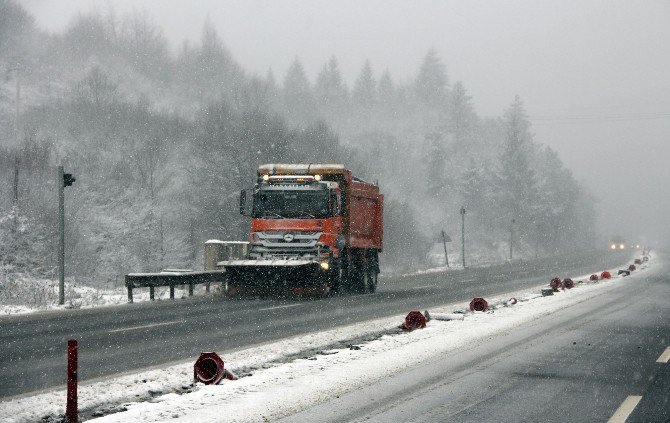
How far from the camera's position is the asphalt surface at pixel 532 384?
26.5 ft

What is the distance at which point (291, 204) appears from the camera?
26.3 m

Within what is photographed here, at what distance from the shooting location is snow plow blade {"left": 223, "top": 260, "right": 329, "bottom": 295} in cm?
2495

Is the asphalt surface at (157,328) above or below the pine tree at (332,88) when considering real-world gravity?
below

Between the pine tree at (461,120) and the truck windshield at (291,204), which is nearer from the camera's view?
the truck windshield at (291,204)

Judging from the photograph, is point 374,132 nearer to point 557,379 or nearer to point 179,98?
point 179,98

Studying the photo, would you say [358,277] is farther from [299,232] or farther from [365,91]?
[365,91]

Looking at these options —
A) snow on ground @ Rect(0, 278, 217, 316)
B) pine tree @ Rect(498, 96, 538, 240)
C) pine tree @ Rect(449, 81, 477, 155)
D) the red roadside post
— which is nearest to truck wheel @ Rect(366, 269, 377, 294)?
snow on ground @ Rect(0, 278, 217, 316)

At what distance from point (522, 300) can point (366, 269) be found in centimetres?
610

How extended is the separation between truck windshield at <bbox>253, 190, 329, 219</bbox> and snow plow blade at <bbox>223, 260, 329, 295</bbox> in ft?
5.62

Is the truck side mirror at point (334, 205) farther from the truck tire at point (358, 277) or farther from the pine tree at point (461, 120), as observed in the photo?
the pine tree at point (461, 120)

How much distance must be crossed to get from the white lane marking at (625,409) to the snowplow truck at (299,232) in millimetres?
16290

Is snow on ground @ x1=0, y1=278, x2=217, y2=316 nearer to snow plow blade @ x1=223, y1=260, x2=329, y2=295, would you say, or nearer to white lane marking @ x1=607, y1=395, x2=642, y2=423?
snow plow blade @ x1=223, y1=260, x2=329, y2=295

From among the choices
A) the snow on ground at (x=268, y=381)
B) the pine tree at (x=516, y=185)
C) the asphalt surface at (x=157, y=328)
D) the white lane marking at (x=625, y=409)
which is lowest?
the white lane marking at (x=625, y=409)

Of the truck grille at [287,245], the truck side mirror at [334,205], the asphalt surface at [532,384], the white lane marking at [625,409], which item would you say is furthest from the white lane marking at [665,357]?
the truck side mirror at [334,205]
